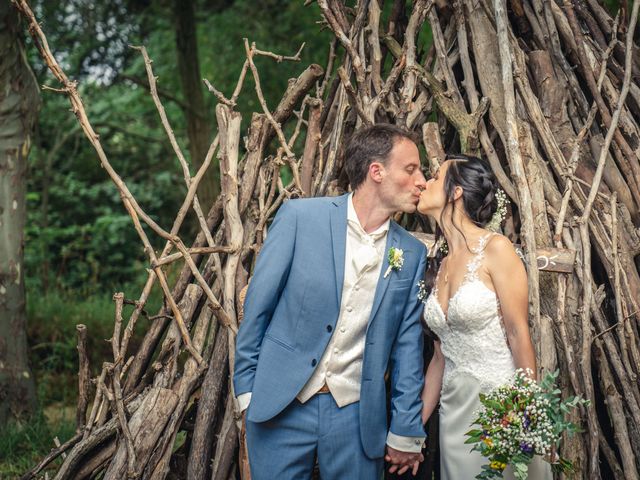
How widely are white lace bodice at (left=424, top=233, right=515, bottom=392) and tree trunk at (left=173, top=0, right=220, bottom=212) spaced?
20.3ft

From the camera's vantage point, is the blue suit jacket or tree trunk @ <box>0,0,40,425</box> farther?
tree trunk @ <box>0,0,40,425</box>

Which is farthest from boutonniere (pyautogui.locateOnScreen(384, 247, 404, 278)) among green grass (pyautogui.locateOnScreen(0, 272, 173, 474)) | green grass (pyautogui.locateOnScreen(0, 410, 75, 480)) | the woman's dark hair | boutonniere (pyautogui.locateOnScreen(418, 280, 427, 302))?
green grass (pyautogui.locateOnScreen(0, 272, 173, 474))

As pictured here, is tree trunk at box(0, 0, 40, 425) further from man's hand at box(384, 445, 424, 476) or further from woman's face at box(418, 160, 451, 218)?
woman's face at box(418, 160, 451, 218)

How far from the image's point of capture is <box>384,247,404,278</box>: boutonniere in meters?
3.17

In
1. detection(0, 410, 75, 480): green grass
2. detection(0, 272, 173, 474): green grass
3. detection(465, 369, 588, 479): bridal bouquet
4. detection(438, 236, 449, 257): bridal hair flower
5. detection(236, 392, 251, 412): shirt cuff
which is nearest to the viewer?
detection(465, 369, 588, 479): bridal bouquet

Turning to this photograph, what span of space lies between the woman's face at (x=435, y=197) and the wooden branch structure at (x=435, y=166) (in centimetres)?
46

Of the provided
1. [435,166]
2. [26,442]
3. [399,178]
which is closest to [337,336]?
[399,178]

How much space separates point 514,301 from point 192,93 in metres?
6.96

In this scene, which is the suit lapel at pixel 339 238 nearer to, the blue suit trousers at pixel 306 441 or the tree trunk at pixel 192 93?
the blue suit trousers at pixel 306 441

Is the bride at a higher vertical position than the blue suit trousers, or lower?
higher

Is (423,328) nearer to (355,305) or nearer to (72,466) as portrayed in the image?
(355,305)

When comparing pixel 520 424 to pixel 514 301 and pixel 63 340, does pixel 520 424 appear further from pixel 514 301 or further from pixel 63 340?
pixel 63 340

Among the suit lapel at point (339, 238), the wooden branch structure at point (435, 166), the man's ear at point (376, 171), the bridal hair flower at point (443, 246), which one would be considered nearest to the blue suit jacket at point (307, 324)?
the suit lapel at point (339, 238)

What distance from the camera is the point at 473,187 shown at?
3.19m
